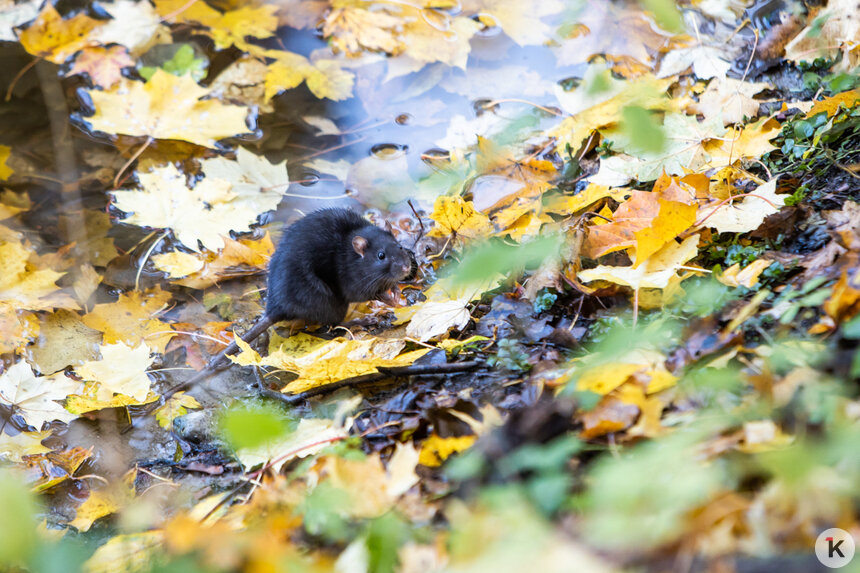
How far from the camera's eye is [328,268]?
4.03 m

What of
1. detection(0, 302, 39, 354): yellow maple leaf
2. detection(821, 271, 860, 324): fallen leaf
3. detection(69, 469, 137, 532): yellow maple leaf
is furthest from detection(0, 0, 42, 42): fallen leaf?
detection(821, 271, 860, 324): fallen leaf

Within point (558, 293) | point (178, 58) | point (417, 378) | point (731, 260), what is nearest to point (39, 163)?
point (178, 58)

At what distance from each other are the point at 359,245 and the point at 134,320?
1415mm

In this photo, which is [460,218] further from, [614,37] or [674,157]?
[614,37]

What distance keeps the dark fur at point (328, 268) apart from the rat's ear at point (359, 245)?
2 cm

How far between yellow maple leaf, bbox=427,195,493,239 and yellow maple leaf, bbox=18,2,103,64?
12.7 feet

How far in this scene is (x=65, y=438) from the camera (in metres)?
3.14

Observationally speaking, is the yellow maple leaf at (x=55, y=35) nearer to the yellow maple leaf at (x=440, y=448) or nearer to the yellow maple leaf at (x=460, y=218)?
the yellow maple leaf at (x=460, y=218)

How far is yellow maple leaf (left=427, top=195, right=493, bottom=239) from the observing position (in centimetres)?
341

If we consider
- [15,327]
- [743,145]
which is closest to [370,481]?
[743,145]

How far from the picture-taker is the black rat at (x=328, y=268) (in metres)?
3.68

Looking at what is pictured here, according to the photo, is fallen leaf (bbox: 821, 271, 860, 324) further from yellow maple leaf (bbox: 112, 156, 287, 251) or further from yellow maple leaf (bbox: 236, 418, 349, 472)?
yellow maple leaf (bbox: 112, 156, 287, 251)

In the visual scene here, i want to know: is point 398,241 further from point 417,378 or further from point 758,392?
point 758,392

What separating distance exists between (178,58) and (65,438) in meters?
3.54
